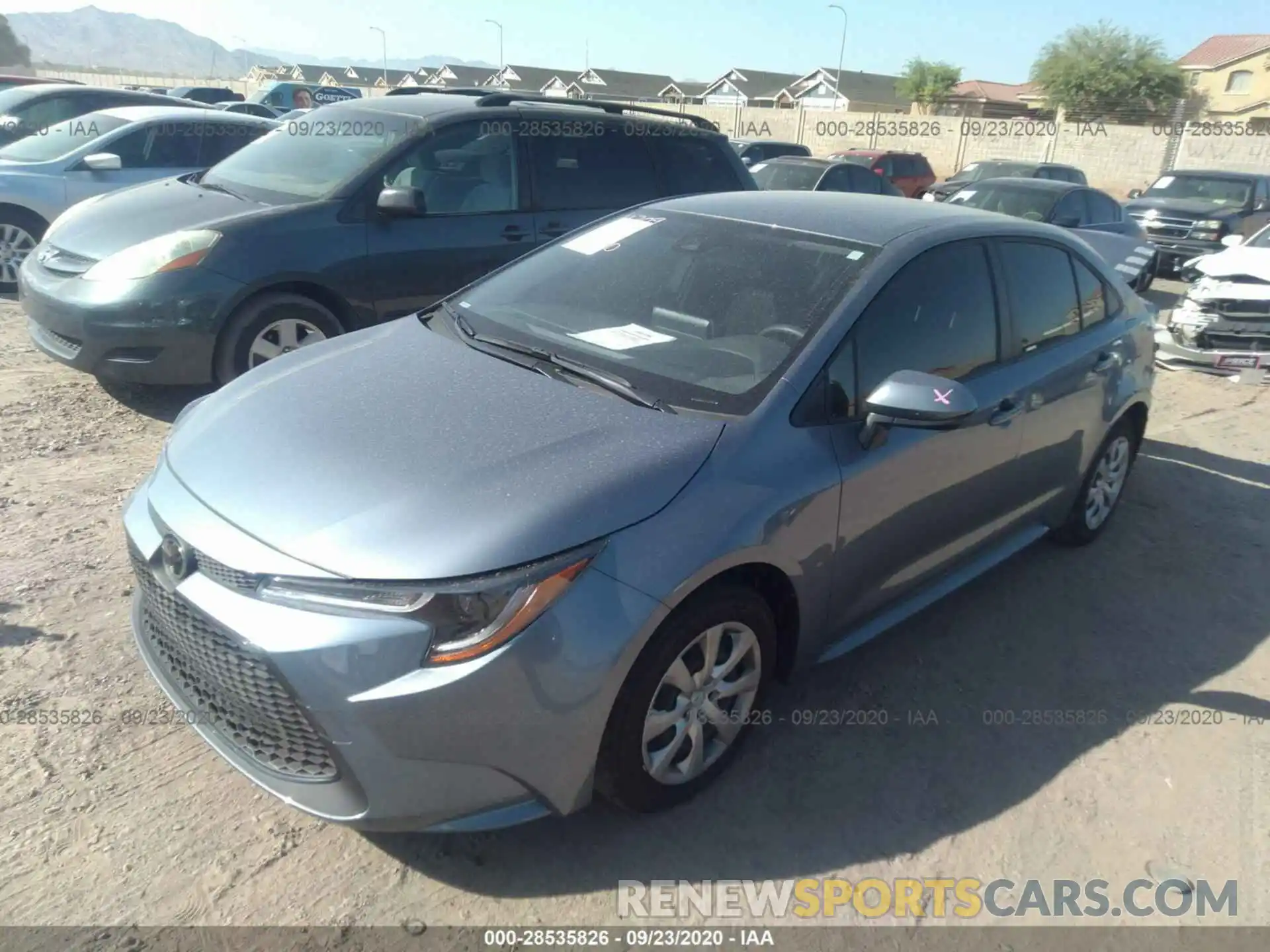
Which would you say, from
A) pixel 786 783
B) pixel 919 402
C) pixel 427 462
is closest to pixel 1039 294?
pixel 919 402

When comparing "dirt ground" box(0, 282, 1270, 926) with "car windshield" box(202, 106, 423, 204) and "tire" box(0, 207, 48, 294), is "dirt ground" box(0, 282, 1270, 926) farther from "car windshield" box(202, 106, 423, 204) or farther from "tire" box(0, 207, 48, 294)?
"tire" box(0, 207, 48, 294)

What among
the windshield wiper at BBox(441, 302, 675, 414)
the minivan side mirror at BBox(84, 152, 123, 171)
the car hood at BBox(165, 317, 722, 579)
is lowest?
the car hood at BBox(165, 317, 722, 579)

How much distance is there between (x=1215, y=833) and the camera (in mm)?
2918

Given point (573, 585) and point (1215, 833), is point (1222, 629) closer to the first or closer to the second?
point (1215, 833)

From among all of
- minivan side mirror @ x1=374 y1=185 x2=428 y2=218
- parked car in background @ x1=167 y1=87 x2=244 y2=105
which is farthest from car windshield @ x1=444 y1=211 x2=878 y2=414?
parked car in background @ x1=167 y1=87 x2=244 y2=105

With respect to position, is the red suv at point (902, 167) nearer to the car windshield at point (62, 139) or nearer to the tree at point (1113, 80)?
the car windshield at point (62, 139)

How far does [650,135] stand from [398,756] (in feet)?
17.8

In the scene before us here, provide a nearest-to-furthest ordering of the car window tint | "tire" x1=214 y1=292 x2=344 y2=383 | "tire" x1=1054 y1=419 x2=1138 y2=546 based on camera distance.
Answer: the car window tint < "tire" x1=1054 y1=419 x2=1138 y2=546 < "tire" x1=214 y1=292 x2=344 y2=383

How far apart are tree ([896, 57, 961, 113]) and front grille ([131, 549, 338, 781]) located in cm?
6358

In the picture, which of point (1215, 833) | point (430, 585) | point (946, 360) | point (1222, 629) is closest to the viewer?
point (430, 585)

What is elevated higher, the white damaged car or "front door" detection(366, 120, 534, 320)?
"front door" detection(366, 120, 534, 320)

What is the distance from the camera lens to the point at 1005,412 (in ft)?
11.7

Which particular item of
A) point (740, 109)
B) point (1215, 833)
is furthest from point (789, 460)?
point (740, 109)

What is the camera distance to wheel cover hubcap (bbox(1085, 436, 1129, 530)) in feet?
15.2
